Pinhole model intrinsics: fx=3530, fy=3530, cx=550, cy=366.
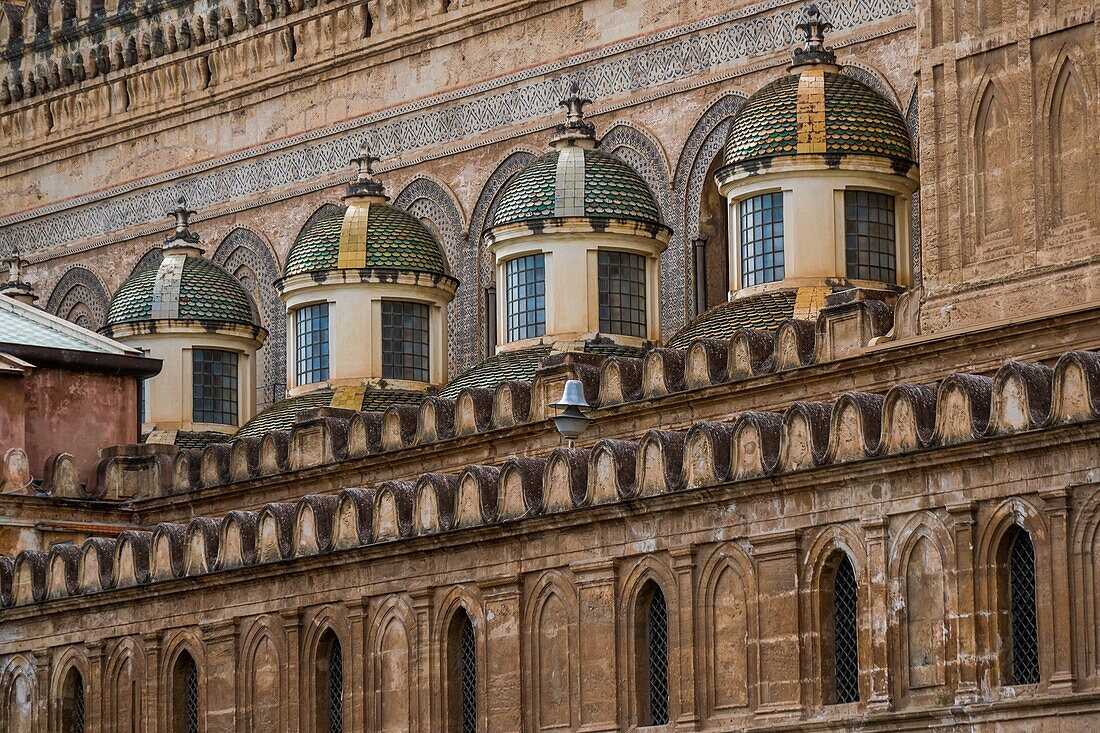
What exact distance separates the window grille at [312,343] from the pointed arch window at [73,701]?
23.9ft

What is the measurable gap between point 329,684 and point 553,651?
3.70 metres

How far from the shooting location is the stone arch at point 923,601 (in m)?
29.4

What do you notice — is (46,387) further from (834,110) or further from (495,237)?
(834,110)

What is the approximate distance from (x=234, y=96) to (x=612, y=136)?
326 inches

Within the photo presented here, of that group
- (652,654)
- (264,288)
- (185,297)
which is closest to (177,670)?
(652,654)

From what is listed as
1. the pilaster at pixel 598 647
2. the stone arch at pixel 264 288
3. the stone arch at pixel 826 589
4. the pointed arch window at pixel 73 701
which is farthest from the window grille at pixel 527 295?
the stone arch at pixel 826 589

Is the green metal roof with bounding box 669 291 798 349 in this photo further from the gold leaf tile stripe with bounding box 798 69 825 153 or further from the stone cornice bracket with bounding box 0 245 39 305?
the stone cornice bracket with bounding box 0 245 39 305

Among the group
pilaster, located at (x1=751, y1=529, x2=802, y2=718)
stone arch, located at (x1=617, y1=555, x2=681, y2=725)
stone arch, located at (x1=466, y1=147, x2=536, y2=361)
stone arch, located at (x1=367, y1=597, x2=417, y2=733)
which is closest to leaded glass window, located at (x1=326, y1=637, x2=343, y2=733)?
stone arch, located at (x1=367, y1=597, x2=417, y2=733)

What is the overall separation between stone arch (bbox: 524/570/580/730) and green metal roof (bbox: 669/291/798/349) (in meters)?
5.10

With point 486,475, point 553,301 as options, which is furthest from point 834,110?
point 486,475

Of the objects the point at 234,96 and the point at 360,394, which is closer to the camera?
the point at 360,394

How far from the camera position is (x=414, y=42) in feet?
161

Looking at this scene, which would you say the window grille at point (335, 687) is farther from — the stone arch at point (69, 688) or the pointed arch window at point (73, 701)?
the pointed arch window at point (73, 701)

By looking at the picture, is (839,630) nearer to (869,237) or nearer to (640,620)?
(640,620)
